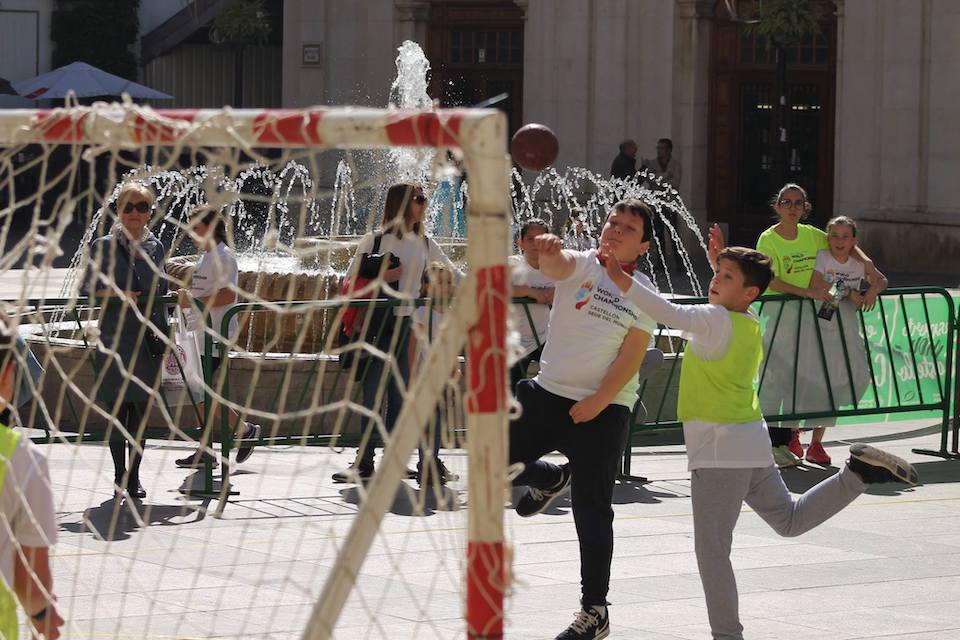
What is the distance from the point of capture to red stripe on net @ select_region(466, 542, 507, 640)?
4320 mm

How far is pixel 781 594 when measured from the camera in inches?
308

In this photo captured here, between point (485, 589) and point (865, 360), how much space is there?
7.99 meters

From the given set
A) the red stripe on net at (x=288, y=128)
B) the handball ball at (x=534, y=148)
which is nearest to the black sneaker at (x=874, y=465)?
the handball ball at (x=534, y=148)

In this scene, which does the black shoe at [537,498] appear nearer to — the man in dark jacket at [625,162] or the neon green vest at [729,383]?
the neon green vest at [729,383]

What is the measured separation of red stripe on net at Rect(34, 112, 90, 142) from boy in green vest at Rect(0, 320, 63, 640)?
1.86ft

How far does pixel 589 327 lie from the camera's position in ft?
23.1

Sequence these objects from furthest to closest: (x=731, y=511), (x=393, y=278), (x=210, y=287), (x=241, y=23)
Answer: (x=241, y=23)
(x=210, y=287)
(x=393, y=278)
(x=731, y=511)

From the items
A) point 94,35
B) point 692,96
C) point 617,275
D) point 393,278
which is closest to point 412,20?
point 692,96

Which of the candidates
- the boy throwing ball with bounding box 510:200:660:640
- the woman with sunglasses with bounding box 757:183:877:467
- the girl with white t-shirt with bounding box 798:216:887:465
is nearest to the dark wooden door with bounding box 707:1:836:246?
the girl with white t-shirt with bounding box 798:216:887:465

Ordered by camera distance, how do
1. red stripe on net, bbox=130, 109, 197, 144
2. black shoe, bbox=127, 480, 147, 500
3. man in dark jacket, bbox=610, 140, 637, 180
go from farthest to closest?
man in dark jacket, bbox=610, 140, 637, 180, black shoe, bbox=127, 480, 147, 500, red stripe on net, bbox=130, 109, 197, 144

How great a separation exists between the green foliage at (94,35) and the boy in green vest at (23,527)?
32.6 m

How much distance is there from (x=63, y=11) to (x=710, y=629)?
106 feet

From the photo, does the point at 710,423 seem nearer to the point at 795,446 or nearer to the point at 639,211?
the point at 639,211

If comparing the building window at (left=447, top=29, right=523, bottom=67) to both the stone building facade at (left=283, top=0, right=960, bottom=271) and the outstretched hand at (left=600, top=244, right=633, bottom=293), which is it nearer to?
the stone building facade at (left=283, top=0, right=960, bottom=271)
